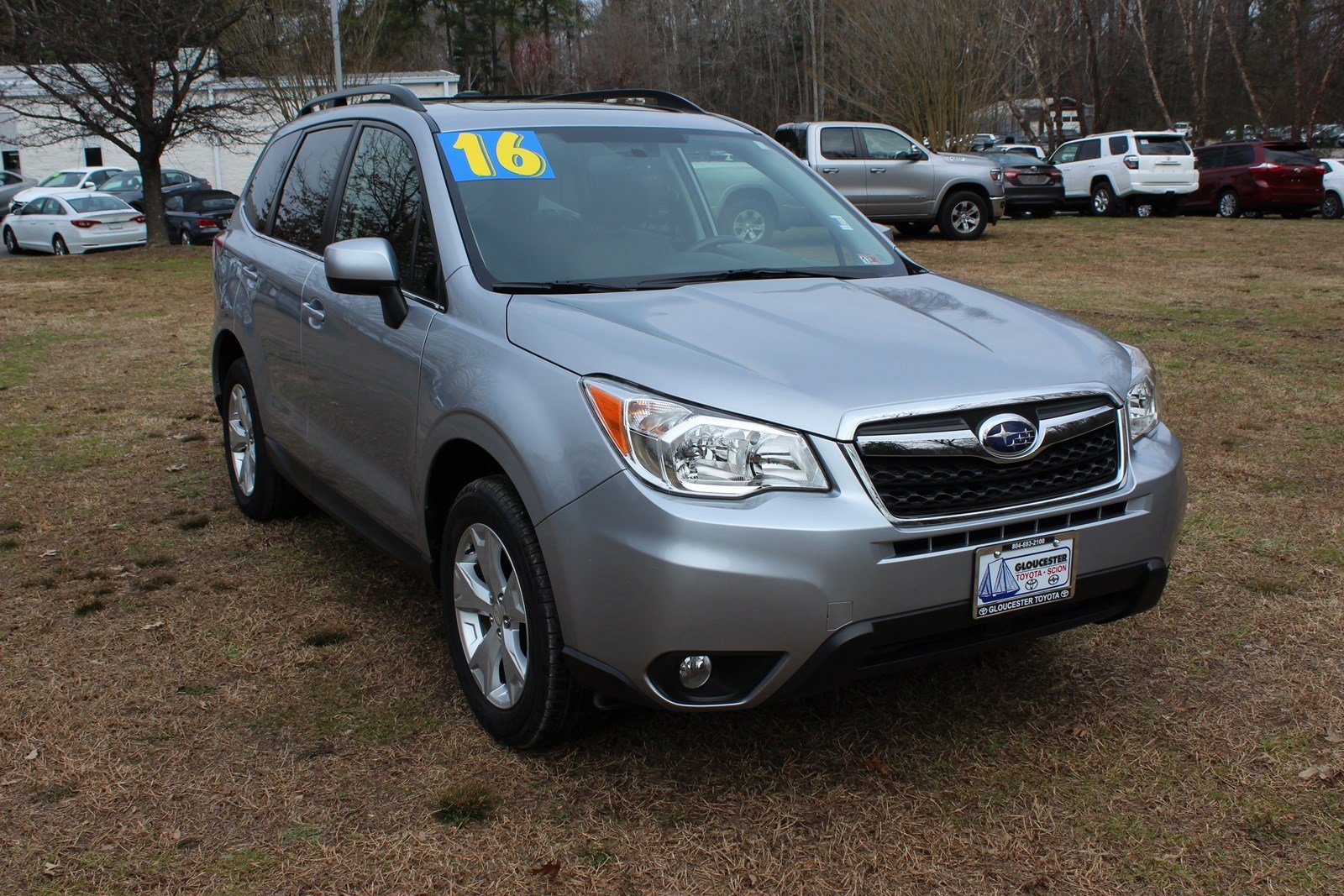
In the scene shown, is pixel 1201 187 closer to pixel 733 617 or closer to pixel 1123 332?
pixel 1123 332

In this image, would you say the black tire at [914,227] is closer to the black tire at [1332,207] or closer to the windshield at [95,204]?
the black tire at [1332,207]

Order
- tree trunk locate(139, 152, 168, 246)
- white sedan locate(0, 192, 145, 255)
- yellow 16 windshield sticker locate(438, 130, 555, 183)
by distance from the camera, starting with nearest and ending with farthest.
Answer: yellow 16 windshield sticker locate(438, 130, 555, 183)
tree trunk locate(139, 152, 168, 246)
white sedan locate(0, 192, 145, 255)

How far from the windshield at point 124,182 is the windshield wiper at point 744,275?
96.9 feet

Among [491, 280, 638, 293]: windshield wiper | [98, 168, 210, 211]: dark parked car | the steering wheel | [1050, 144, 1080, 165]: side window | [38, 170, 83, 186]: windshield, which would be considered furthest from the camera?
[38, 170, 83, 186]: windshield

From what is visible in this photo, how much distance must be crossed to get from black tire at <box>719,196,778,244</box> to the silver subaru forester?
23mm

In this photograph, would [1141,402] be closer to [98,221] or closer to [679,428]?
[679,428]

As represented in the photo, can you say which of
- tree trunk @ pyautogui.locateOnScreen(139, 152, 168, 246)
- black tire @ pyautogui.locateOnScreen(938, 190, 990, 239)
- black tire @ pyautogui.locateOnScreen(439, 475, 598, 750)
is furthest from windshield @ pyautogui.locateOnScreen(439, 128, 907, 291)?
tree trunk @ pyautogui.locateOnScreen(139, 152, 168, 246)

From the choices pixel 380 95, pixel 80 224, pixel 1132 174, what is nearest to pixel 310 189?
pixel 380 95

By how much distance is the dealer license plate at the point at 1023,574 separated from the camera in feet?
9.32

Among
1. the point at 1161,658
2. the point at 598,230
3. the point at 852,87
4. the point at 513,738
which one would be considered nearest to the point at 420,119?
the point at 598,230

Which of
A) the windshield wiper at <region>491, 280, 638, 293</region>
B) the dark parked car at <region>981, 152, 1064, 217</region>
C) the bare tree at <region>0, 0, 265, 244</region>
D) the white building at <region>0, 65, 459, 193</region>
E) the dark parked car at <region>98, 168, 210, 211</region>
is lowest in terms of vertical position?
the windshield wiper at <region>491, 280, 638, 293</region>

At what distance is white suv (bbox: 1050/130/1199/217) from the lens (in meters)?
24.1

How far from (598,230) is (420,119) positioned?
74 cm

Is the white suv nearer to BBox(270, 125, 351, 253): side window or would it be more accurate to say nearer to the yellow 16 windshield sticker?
BBox(270, 125, 351, 253): side window
